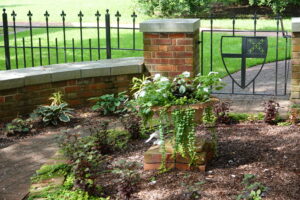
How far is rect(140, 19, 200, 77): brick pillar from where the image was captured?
6.81 metres

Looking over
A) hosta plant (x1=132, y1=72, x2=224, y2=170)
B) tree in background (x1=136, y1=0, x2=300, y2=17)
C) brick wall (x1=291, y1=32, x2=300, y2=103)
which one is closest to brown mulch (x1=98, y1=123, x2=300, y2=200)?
hosta plant (x1=132, y1=72, x2=224, y2=170)

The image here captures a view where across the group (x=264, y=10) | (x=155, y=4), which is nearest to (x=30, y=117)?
(x=155, y=4)

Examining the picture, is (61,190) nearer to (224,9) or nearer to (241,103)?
(241,103)

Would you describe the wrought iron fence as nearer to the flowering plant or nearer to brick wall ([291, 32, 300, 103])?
brick wall ([291, 32, 300, 103])

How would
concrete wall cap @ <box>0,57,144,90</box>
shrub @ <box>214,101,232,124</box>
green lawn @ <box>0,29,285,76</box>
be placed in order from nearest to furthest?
shrub @ <box>214,101,232,124</box> < concrete wall cap @ <box>0,57,144,90</box> < green lawn @ <box>0,29,285,76</box>

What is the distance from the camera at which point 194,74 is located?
706 centimetres

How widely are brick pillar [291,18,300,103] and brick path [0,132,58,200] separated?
2925mm

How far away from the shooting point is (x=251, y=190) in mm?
4066

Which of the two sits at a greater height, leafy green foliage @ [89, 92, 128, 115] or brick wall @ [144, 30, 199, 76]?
brick wall @ [144, 30, 199, 76]

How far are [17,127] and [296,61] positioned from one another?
3.41 metres

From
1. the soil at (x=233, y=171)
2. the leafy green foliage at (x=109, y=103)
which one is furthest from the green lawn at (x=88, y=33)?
the soil at (x=233, y=171)

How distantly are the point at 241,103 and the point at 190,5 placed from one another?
38.5 feet

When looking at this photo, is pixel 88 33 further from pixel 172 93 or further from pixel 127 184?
pixel 127 184

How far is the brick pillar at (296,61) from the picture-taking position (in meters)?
6.41
